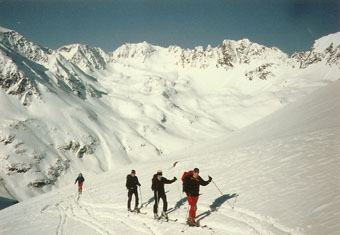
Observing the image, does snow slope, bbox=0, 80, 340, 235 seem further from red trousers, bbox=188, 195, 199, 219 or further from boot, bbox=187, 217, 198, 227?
red trousers, bbox=188, 195, 199, 219

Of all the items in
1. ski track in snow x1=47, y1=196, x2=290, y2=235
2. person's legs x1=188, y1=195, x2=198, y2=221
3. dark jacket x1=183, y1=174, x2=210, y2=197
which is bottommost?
ski track in snow x1=47, y1=196, x2=290, y2=235

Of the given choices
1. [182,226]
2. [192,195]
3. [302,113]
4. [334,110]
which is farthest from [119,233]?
[302,113]

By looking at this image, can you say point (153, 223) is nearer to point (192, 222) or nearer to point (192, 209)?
point (192, 222)

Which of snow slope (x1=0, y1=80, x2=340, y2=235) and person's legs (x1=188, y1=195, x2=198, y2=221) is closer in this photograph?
snow slope (x1=0, y1=80, x2=340, y2=235)

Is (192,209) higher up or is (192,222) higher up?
→ (192,209)

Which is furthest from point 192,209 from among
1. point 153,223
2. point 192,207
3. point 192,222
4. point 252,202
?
point 252,202

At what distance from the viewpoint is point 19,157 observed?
19750 cm

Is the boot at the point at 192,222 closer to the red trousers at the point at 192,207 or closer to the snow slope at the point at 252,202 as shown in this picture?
the red trousers at the point at 192,207

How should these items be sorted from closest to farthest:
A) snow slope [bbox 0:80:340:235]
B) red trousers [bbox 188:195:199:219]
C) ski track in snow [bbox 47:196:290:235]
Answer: snow slope [bbox 0:80:340:235]
ski track in snow [bbox 47:196:290:235]
red trousers [bbox 188:195:199:219]

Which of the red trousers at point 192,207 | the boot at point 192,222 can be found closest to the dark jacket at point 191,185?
the red trousers at point 192,207

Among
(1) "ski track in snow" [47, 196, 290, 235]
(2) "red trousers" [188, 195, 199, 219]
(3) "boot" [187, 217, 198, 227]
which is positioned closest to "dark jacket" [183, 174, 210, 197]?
(2) "red trousers" [188, 195, 199, 219]

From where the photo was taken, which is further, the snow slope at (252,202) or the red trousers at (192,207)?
the red trousers at (192,207)

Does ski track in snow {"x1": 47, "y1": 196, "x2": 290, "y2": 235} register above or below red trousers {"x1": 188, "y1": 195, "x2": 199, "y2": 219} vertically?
below

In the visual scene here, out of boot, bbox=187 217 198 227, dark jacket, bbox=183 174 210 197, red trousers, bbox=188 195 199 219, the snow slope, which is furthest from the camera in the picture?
dark jacket, bbox=183 174 210 197
